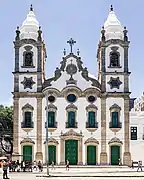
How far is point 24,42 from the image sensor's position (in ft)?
188

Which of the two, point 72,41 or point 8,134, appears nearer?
point 72,41

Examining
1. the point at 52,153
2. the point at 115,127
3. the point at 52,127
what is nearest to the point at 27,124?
the point at 52,127

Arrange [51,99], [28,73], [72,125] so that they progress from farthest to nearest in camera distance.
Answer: [28,73], [51,99], [72,125]

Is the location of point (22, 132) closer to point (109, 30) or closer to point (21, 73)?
point (21, 73)

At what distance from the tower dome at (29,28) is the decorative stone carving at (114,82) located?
32.5 feet

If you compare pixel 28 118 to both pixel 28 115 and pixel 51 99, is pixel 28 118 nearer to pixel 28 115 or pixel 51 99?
pixel 28 115

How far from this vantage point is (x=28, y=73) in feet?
187

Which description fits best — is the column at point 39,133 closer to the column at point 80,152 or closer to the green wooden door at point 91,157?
the column at point 80,152

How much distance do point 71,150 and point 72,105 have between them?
4.95 metres

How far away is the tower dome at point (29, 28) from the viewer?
5792cm

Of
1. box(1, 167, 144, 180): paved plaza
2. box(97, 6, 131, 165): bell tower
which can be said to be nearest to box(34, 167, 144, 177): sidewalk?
box(1, 167, 144, 180): paved plaza

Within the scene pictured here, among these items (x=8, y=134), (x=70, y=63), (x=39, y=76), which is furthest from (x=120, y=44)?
(x=8, y=134)

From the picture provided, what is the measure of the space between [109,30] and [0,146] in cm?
2685

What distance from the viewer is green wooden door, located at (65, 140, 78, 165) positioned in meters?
55.6
